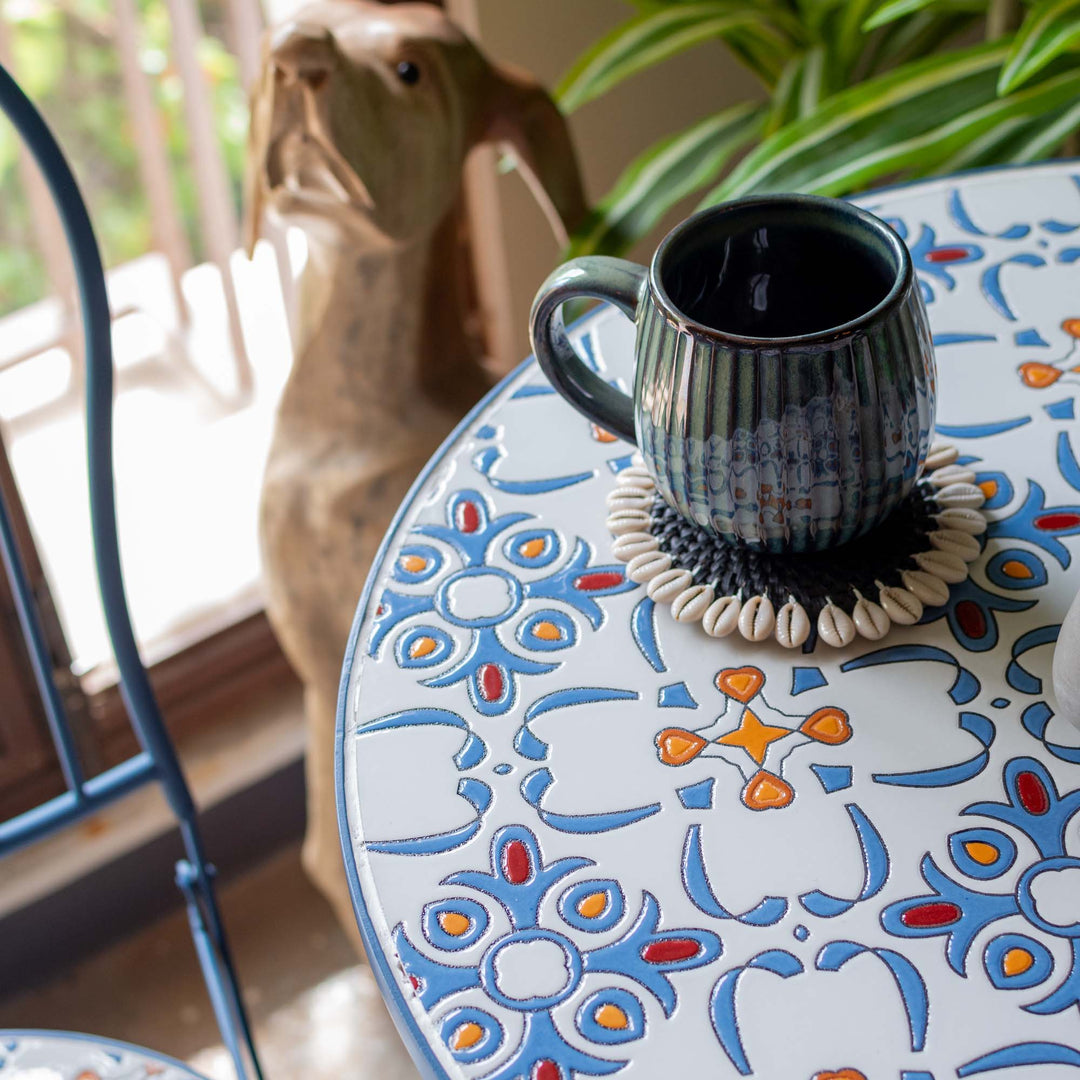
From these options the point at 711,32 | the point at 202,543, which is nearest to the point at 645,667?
the point at 711,32

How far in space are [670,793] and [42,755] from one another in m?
0.98

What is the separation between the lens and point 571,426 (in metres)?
0.71

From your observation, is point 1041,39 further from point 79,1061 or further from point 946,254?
point 79,1061

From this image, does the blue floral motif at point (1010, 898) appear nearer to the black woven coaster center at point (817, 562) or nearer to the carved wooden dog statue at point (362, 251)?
the black woven coaster center at point (817, 562)

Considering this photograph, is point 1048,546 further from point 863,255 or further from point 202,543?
point 202,543

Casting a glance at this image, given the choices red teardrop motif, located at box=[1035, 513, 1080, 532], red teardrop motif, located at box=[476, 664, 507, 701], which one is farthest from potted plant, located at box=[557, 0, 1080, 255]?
red teardrop motif, located at box=[476, 664, 507, 701]

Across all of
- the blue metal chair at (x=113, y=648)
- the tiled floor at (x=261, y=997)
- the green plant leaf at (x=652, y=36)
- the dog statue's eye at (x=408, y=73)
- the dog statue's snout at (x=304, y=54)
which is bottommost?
the tiled floor at (x=261, y=997)

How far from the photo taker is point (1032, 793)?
1.70 ft

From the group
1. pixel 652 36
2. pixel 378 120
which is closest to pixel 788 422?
pixel 378 120

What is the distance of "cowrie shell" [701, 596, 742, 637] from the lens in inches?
22.9

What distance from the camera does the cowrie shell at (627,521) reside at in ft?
2.08

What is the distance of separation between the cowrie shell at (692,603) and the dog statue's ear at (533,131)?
434mm

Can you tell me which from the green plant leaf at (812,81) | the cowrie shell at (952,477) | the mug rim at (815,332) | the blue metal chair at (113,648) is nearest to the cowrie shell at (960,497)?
the cowrie shell at (952,477)

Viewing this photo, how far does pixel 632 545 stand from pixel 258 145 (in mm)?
397
